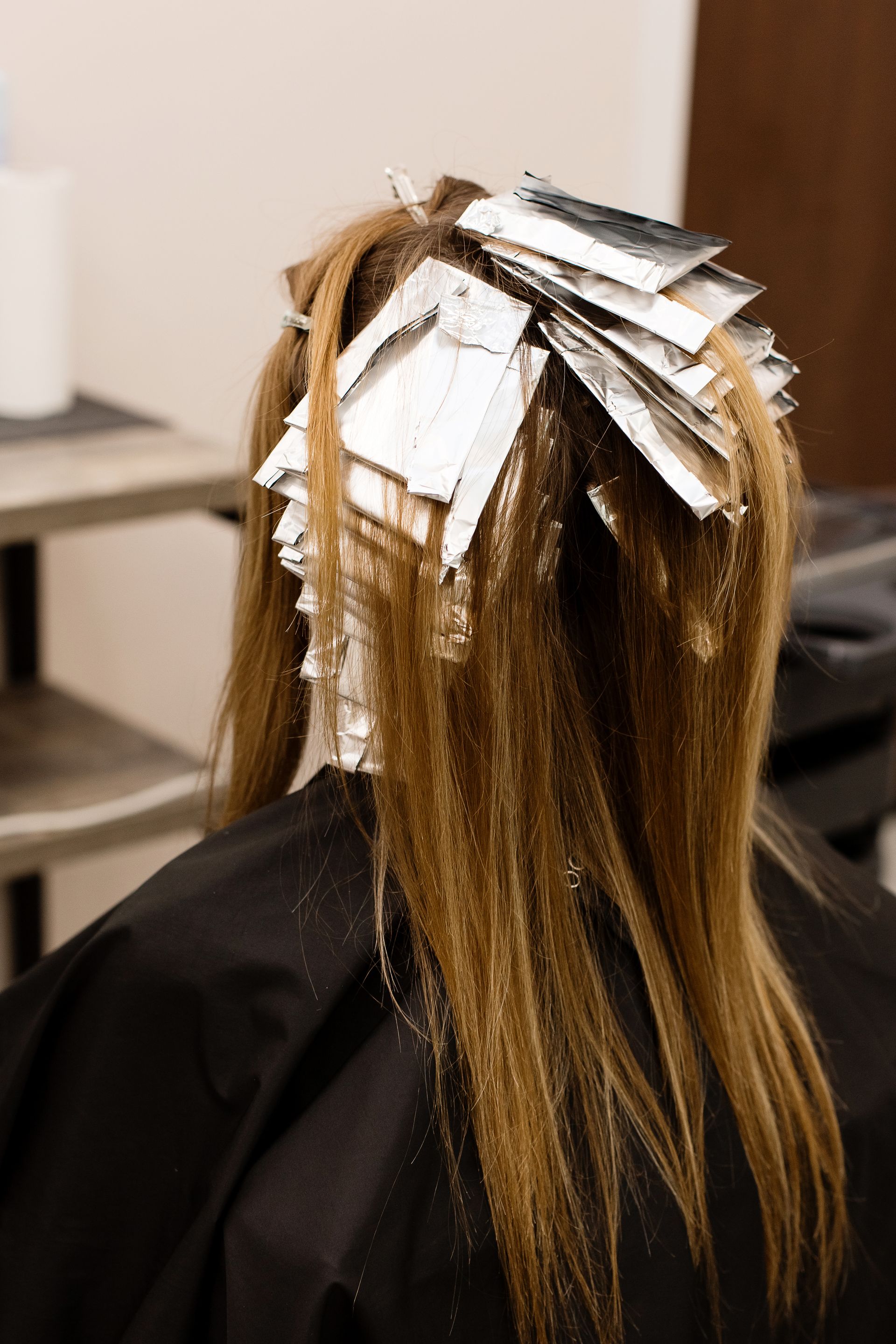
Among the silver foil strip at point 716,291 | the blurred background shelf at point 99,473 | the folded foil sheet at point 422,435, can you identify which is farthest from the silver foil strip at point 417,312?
the blurred background shelf at point 99,473

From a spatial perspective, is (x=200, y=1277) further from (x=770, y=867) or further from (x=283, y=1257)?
(x=770, y=867)

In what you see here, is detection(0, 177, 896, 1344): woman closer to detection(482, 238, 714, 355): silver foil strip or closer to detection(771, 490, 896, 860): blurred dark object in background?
detection(482, 238, 714, 355): silver foil strip

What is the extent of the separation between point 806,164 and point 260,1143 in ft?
A: 7.21

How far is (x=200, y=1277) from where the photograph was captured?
0.84m

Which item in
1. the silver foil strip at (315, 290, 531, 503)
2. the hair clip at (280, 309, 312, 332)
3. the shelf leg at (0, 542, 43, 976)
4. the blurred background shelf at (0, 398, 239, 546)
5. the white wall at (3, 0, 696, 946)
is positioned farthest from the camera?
the shelf leg at (0, 542, 43, 976)

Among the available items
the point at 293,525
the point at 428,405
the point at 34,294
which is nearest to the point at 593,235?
the point at 428,405

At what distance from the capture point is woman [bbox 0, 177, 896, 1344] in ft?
2.44

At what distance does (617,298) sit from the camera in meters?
0.73

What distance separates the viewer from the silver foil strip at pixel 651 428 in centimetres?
71

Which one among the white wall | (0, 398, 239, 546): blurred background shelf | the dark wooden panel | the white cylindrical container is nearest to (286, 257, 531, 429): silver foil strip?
(0, 398, 239, 546): blurred background shelf

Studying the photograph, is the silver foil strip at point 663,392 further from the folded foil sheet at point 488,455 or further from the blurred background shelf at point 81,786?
the blurred background shelf at point 81,786

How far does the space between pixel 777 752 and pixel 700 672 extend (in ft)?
4.11

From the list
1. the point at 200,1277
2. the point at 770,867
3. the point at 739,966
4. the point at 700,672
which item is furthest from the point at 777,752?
the point at 200,1277

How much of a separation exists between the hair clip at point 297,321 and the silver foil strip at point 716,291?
0.81 ft
